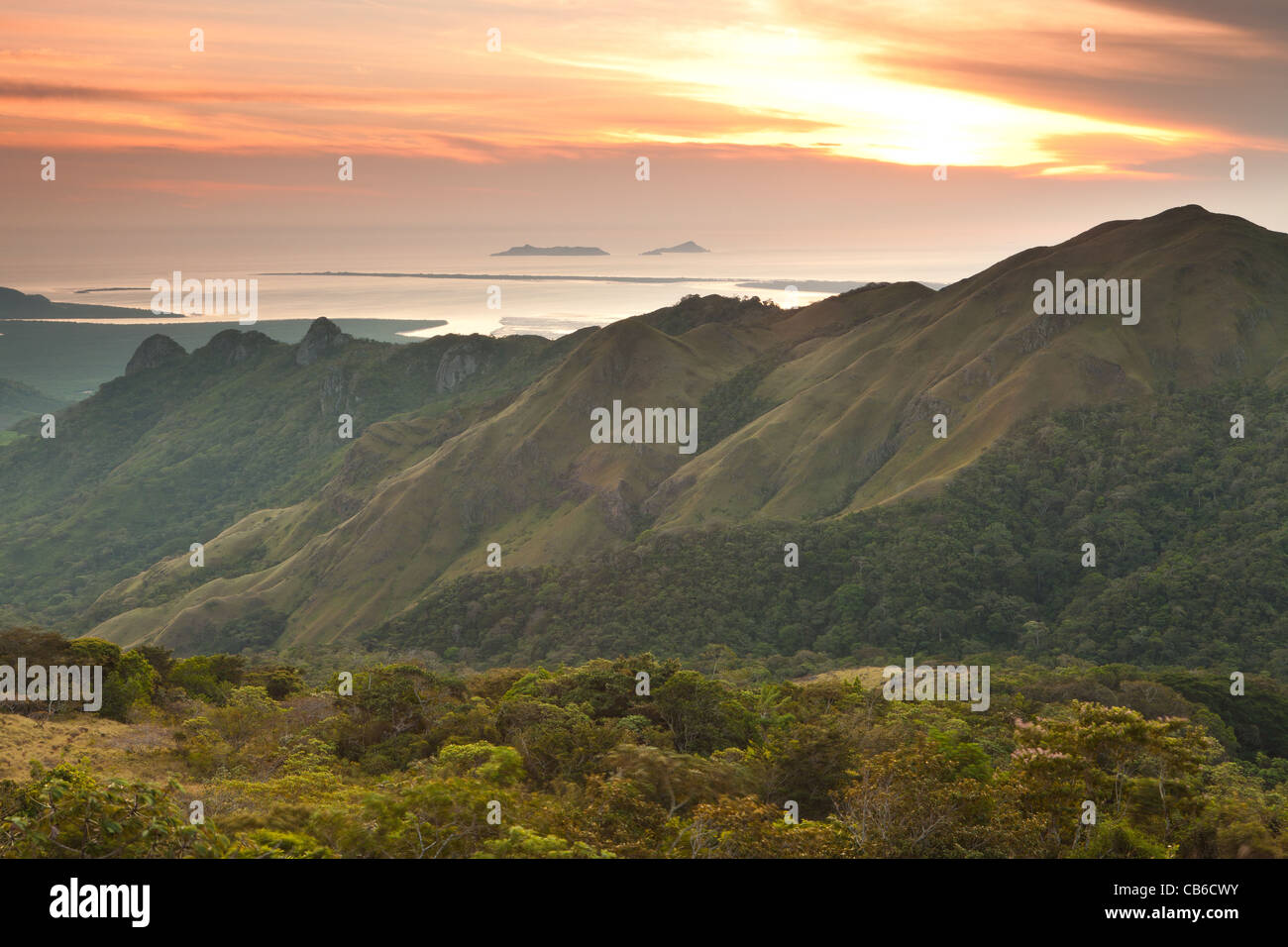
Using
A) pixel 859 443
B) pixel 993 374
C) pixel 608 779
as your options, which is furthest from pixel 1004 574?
pixel 608 779

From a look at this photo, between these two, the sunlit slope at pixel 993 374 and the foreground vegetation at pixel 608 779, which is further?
the sunlit slope at pixel 993 374

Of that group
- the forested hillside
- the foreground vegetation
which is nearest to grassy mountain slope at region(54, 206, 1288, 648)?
the forested hillside

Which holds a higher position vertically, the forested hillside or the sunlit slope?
the sunlit slope

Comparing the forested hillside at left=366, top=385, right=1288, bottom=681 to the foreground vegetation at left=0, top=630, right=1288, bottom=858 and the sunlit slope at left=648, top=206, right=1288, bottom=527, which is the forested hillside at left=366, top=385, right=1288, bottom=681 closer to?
the sunlit slope at left=648, top=206, right=1288, bottom=527

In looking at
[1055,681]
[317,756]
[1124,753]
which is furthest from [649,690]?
[1055,681]

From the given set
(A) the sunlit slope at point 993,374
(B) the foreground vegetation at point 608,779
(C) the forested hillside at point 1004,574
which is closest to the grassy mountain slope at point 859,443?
(A) the sunlit slope at point 993,374

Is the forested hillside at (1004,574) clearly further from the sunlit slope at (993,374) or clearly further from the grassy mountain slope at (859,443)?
the grassy mountain slope at (859,443)

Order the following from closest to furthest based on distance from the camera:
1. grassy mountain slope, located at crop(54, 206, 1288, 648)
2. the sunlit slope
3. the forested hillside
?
the forested hillside
the sunlit slope
grassy mountain slope, located at crop(54, 206, 1288, 648)
